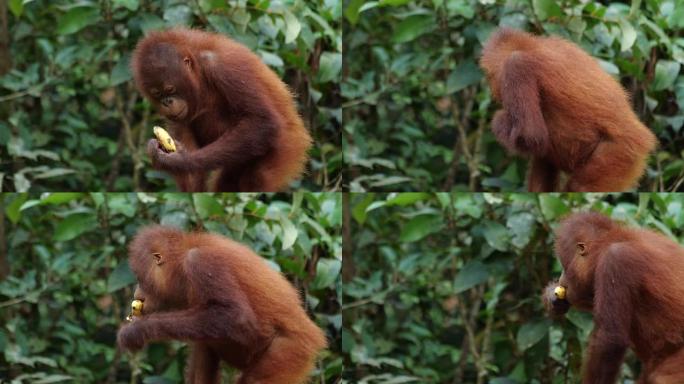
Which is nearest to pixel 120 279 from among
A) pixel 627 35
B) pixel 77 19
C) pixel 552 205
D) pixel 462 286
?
pixel 77 19

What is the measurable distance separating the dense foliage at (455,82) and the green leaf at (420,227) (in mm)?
345

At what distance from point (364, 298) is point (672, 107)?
2.05 m

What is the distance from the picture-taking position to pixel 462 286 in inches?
240

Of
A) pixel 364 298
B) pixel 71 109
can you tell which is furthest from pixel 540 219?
pixel 71 109

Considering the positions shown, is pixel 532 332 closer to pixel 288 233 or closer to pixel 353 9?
pixel 288 233

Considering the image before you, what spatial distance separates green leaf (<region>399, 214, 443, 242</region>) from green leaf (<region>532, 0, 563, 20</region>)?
1.26 metres

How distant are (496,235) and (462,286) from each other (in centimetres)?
33

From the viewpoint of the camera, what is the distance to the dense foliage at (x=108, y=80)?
5965 mm

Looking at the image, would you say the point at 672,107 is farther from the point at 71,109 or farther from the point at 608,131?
the point at 71,109

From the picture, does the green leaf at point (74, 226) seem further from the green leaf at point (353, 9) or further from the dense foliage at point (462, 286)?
the green leaf at point (353, 9)

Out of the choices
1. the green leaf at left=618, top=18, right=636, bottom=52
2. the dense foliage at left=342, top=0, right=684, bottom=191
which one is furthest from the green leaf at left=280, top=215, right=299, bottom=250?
the green leaf at left=618, top=18, right=636, bottom=52

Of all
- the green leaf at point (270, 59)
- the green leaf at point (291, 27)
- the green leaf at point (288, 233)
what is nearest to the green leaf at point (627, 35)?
the green leaf at point (291, 27)

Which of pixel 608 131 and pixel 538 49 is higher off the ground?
pixel 538 49

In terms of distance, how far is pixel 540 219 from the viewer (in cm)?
584
